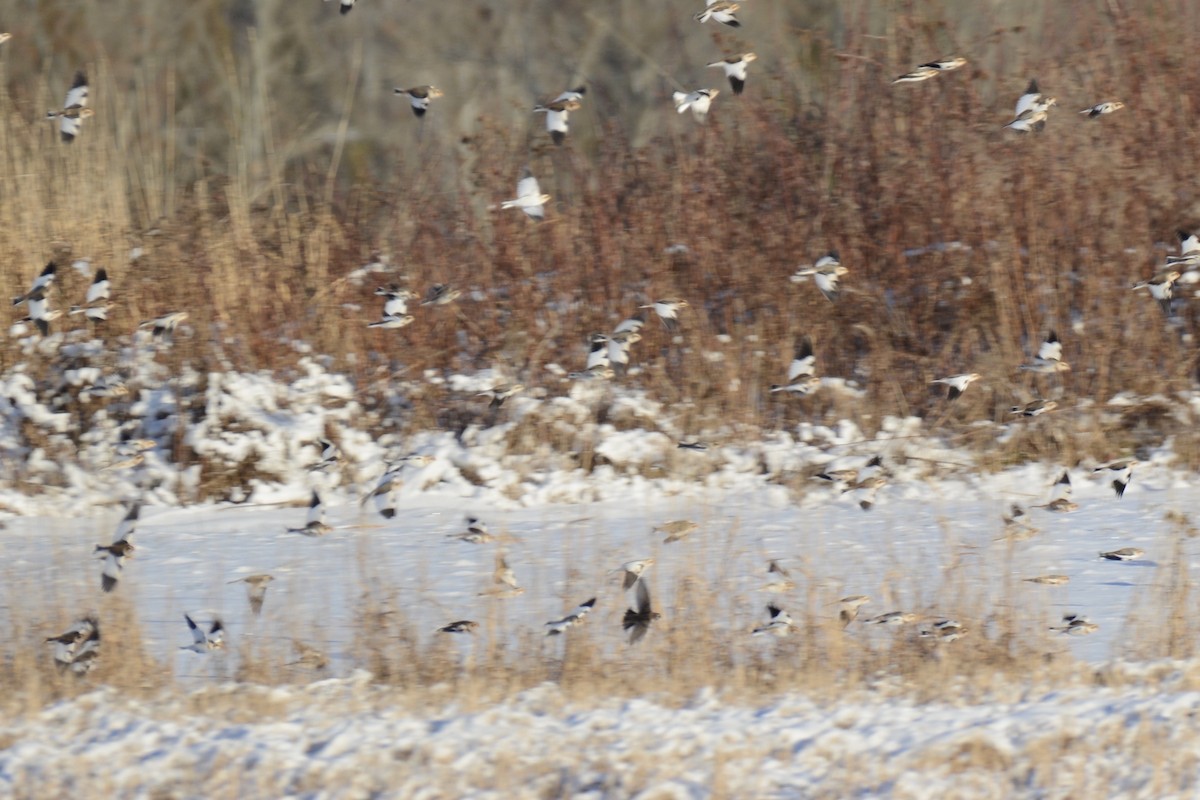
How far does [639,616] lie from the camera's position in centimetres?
485

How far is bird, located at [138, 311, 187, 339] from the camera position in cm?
747

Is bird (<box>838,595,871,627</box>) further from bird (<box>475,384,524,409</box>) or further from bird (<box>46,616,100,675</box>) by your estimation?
bird (<box>475,384,524,409</box>)

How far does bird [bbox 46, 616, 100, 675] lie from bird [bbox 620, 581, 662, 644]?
64.8 inches

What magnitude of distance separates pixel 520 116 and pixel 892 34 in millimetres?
2565

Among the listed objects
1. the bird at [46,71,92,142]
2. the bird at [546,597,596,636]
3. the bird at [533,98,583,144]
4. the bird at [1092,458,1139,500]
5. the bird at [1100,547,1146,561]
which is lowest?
the bird at [546,597,596,636]

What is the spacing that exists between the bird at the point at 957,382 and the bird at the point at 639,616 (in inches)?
112

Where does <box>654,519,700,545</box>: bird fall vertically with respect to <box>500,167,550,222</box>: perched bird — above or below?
below

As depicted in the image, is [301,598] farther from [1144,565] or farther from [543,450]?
[1144,565]

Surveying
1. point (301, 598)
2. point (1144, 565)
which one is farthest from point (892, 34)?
point (301, 598)

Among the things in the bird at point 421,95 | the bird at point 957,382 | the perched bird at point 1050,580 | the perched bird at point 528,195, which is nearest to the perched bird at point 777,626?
the perched bird at point 1050,580

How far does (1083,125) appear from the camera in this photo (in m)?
8.66

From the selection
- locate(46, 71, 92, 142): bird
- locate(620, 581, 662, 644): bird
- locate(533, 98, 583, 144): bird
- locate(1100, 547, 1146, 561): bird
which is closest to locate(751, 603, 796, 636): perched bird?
locate(620, 581, 662, 644): bird

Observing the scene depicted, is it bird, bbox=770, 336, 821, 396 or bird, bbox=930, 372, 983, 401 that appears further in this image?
bird, bbox=930, 372, 983, 401

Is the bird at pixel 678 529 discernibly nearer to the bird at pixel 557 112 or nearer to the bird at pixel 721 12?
the bird at pixel 557 112
